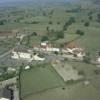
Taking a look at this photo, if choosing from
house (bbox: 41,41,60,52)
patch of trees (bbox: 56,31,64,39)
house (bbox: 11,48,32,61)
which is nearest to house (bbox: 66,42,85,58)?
house (bbox: 41,41,60,52)

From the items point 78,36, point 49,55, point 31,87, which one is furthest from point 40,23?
point 31,87

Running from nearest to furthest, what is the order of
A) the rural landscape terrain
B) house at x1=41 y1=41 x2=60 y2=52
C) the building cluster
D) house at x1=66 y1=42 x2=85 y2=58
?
1. the rural landscape terrain
2. house at x1=66 y1=42 x2=85 y2=58
3. the building cluster
4. house at x1=41 y1=41 x2=60 y2=52

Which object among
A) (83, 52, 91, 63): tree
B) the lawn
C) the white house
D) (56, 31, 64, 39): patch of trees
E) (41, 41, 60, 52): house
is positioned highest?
the lawn

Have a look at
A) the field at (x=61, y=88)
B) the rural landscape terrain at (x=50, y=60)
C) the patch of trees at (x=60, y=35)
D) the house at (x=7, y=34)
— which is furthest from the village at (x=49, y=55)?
the house at (x=7, y=34)

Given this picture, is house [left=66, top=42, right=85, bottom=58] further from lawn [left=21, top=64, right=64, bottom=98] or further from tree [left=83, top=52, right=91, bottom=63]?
lawn [left=21, top=64, right=64, bottom=98]

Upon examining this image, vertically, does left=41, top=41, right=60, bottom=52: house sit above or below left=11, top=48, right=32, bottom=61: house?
below

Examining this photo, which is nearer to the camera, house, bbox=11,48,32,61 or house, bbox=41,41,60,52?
house, bbox=11,48,32,61

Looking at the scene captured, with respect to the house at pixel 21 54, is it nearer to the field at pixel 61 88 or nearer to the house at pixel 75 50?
the house at pixel 75 50

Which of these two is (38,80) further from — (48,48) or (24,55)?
(48,48)
